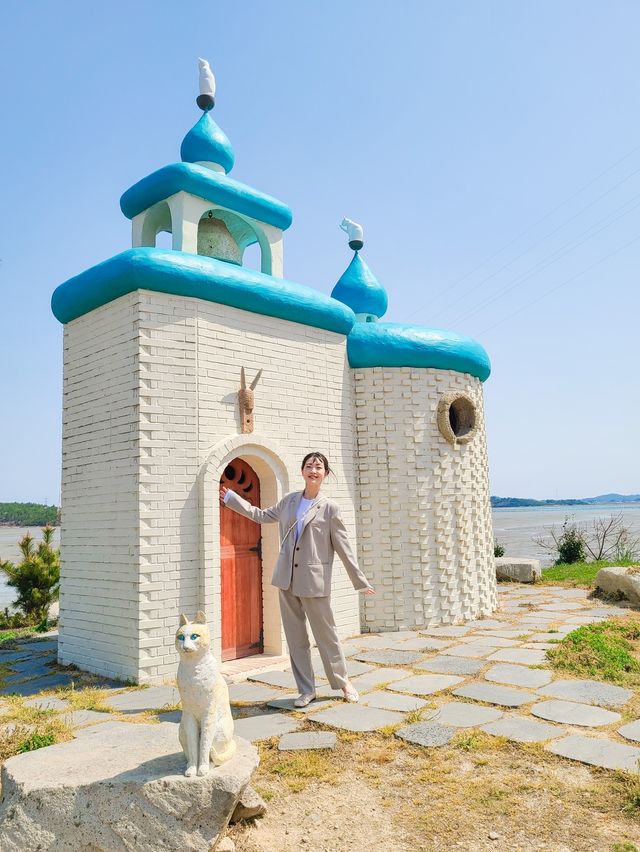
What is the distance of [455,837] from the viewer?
2.95 meters

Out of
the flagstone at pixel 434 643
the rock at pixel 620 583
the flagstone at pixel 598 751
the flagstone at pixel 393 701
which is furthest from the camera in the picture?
the rock at pixel 620 583

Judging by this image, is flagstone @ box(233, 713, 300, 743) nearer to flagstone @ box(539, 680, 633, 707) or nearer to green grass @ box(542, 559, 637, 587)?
flagstone @ box(539, 680, 633, 707)

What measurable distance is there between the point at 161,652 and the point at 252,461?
2.12 metres

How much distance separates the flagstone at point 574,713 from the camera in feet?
14.2

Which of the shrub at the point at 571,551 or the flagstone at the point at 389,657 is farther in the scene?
the shrub at the point at 571,551

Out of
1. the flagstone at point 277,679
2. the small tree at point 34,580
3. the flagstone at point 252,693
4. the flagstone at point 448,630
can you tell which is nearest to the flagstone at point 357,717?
the flagstone at point 252,693

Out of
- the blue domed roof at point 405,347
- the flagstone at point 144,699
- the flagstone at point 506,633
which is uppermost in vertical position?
the blue domed roof at point 405,347

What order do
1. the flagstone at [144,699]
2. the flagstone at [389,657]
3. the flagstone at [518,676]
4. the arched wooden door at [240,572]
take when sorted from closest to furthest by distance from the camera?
the flagstone at [144,699] → the flagstone at [518,676] → the flagstone at [389,657] → the arched wooden door at [240,572]

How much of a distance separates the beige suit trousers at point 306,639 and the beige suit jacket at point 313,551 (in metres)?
0.11

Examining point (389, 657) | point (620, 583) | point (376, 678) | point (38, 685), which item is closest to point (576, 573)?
point (620, 583)

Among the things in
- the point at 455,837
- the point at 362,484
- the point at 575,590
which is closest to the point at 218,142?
the point at 362,484

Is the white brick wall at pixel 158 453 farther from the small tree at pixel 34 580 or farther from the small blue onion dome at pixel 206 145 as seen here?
the small tree at pixel 34 580

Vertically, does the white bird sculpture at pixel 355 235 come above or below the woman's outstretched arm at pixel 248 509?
above

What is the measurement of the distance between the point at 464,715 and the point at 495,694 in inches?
22.0
